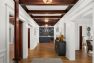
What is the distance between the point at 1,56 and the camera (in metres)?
4.48

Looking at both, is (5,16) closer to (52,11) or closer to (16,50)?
(16,50)

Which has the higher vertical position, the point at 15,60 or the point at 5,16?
the point at 5,16

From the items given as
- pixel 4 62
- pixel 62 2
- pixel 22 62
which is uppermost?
Result: pixel 62 2

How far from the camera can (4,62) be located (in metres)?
4.77

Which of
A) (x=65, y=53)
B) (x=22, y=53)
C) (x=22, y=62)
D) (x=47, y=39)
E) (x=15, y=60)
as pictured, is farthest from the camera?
→ (x=47, y=39)

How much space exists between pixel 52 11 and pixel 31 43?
20.4ft

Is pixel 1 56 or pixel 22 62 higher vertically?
pixel 1 56

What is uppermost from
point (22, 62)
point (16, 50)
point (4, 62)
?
point (16, 50)

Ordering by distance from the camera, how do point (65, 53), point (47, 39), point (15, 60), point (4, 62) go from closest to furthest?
point (15, 60) → point (4, 62) → point (65, 53) → point (47, 39)

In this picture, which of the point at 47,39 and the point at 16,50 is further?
the point at 47,39

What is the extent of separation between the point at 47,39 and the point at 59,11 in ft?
60.3

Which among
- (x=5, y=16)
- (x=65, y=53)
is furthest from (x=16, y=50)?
(x=65, y=53)

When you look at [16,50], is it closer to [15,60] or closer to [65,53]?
[15,60]

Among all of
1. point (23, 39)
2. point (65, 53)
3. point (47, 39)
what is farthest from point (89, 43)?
point (47, 39)
